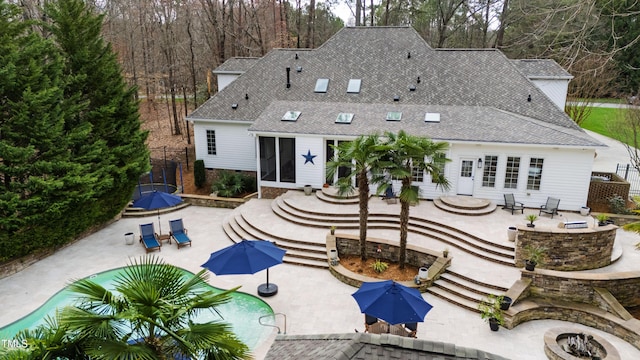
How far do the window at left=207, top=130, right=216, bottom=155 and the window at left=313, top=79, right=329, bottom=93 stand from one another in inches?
236

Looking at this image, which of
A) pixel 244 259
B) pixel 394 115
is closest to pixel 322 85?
pixel 394 115

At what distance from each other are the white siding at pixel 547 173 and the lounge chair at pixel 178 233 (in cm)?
1162

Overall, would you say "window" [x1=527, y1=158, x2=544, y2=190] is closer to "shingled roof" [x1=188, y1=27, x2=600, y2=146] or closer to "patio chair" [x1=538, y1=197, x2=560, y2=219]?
"patio chair" [x1=538, y1=197, x2=560, y2=219]

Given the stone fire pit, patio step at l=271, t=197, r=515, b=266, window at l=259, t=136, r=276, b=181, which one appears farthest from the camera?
window at l=259, t=136, r=276, b=181

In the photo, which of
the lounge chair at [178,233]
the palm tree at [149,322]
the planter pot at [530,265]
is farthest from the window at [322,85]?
the palm tree at [149,322]

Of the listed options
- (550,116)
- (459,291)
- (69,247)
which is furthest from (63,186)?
(550,116)

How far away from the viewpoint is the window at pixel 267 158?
2052cm

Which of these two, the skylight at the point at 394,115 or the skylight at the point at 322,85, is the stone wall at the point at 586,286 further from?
the skylight at the point at 322,85

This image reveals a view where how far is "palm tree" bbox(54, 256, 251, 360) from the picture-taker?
576 cm

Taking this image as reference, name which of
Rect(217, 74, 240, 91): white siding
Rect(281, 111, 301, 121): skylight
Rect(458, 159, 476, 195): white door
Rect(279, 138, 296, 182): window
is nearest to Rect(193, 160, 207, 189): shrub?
Rect(279, 138, 296, 182): window

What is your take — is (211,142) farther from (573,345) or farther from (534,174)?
(573,345)

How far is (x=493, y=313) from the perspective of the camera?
11.8 m

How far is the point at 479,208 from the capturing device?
17.9 meters

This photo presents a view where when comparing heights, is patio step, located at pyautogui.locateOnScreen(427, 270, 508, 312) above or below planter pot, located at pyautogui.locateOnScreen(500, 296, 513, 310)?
below
